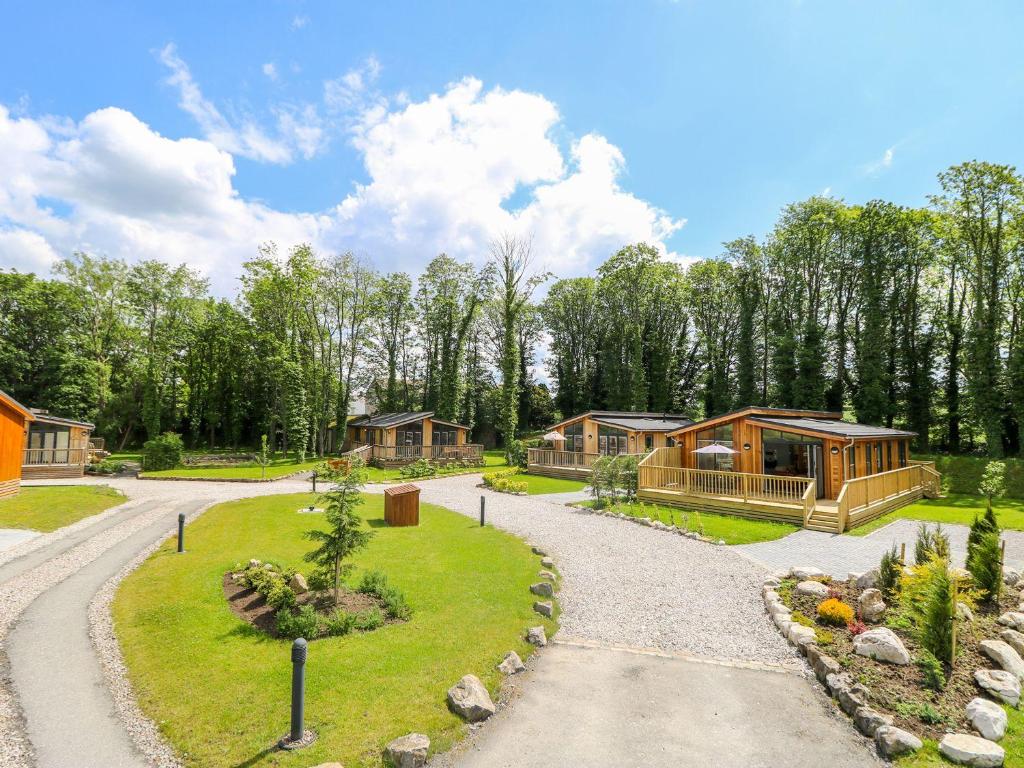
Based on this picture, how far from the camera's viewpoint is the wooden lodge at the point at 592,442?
26.1 m

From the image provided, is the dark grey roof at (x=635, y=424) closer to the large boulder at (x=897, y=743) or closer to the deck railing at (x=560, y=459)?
the deck railing at (x=560, y=459)

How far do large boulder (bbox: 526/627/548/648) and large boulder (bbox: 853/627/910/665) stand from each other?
4489 mm

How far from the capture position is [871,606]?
770 centimetres

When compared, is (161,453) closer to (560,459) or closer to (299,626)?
(560,459)

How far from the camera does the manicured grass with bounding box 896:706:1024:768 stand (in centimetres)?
459

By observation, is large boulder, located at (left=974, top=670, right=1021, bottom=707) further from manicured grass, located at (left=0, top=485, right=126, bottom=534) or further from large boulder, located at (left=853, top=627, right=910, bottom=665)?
manicured grass, located at (left=0, top=485, right=126, bottom=534)

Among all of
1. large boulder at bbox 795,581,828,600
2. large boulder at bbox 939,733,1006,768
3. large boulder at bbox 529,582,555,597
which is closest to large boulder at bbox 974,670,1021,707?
large boulder at bbox 939,733,1006,768

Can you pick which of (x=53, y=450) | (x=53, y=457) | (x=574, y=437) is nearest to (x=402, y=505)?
(x=574, y=437)

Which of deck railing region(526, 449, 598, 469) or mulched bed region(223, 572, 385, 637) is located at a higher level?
deck railing region(526, 449, 598, 469)

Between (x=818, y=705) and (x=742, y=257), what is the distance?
4083cm

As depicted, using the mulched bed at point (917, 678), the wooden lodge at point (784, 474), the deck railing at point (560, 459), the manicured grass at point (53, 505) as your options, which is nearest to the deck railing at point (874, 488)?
the wooden lodge at point (784, 474)

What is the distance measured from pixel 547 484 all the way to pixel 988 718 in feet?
65.9

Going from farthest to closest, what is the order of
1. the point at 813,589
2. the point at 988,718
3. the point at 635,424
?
the point at 635,424, the point at 813,589, the point at 988,718

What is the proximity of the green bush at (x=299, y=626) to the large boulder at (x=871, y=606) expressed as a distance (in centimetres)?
887
